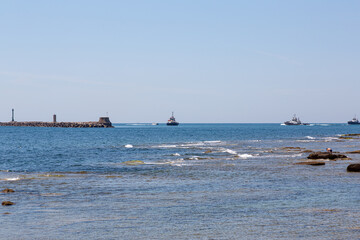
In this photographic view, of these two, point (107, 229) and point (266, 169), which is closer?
point (107, 229)

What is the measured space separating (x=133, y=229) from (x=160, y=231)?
4.03 ft

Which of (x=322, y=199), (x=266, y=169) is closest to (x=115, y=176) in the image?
(x=266, y=169)

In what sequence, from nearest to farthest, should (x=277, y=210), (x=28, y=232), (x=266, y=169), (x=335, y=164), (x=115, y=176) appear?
(x=28, y=232) → (x=277, y=210) → (x=115, y=176) → (x=266, y=169) → (x=335, y=164)

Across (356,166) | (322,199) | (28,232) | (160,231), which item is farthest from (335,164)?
(28,232)

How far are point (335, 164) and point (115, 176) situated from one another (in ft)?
76.5

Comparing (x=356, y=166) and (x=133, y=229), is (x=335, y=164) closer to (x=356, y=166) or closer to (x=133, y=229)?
(x=356, y=166)

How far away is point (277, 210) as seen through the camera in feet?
76.0

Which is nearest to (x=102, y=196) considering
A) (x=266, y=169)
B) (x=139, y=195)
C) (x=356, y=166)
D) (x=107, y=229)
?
(x=139, y=195)

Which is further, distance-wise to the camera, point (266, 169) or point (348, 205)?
point (266, 169)

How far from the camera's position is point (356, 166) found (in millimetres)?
40531

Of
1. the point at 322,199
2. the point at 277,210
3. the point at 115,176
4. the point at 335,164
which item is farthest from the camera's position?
the point at 335,164

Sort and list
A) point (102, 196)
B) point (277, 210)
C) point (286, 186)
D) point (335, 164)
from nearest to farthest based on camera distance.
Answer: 1. point (277, 210)
2. point (102, 196)
3. point (286, 186)
4. point (335, 164)

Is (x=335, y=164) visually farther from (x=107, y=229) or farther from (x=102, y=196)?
(x=107, y=229)

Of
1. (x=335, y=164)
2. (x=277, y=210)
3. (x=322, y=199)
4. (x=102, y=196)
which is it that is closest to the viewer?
(x=277, y=210)
